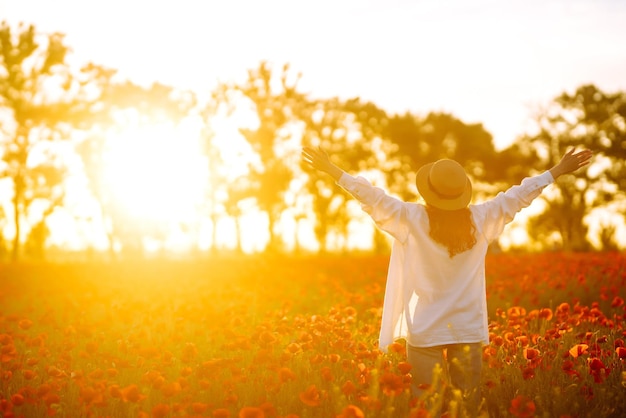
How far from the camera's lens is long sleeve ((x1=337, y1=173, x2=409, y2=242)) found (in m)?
4.54

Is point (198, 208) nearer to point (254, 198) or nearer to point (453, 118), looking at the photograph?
point (254, 198)

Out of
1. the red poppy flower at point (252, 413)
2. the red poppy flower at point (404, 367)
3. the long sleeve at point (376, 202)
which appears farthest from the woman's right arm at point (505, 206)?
the red poppy flower at point (252, 413)

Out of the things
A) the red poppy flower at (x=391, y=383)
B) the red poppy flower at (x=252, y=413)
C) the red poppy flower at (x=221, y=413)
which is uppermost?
the red poppy flower at (x=391, y=383)

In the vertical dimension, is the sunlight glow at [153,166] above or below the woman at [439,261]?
above

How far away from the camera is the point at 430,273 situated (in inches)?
183

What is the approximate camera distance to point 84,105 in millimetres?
36219

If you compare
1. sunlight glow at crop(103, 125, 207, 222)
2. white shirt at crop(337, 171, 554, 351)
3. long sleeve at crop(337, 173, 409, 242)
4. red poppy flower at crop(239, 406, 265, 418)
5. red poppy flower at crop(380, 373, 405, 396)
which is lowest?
red poppy flower at crop(239, 406, 265, 418)

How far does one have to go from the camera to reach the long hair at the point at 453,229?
4590mm

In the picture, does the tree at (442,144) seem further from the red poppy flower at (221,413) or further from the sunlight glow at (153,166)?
the red poppy flower at (221,413)

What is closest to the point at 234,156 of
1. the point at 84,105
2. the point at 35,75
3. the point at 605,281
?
the point at 84,105

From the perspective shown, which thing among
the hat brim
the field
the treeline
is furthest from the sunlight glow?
the hat brim

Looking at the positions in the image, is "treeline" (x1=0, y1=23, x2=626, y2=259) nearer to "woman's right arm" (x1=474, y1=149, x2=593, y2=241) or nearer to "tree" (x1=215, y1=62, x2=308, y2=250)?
"tree" (x1=215, y1=62, x2=308, y2=250)

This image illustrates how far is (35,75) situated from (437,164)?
34.2 metres

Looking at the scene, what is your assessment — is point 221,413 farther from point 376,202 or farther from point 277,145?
point 277,145
